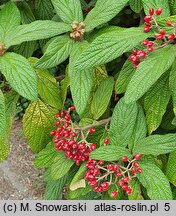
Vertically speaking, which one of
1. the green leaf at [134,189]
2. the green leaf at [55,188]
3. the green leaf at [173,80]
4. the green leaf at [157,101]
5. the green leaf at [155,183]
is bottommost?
the green leaf at [55,188]

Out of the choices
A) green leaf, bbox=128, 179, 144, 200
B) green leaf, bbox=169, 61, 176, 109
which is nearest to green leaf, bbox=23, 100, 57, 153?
green leaf, bbox=128, 179, 144, 200

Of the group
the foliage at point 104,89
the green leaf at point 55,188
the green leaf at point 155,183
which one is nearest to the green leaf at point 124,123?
the foliage at point 104,89

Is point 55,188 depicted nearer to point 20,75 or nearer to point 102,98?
point 102,98

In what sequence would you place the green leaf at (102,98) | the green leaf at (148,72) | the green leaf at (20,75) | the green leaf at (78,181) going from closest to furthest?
the green leaf at (148,72) < the green leaf at (20,75) < the green leaf at (78,181) < the green leaf at (102,98)

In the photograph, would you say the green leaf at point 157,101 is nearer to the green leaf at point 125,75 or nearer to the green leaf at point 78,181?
the green leaf at point 125,75

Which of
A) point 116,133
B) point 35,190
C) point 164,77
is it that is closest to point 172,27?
point 164,77

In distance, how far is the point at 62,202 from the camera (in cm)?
150

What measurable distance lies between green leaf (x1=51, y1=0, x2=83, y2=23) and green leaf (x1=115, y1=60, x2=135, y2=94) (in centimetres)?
20

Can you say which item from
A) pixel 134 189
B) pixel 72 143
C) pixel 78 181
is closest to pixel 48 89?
pixel 72 143

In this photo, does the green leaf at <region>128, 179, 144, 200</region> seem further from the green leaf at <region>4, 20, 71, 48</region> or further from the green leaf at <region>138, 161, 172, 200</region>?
the green leaf at <region>4, 20, 71, 48</region>

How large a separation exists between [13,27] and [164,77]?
492mm

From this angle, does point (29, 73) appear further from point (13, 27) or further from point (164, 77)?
point (164, 77)

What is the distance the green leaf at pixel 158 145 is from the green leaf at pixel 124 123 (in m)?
0.06

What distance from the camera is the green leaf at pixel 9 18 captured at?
1.38 meters
